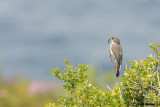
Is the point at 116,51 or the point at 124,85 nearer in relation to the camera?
the point at 124,85

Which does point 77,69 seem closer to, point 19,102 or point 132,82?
point 132,82

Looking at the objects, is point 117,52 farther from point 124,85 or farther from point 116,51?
point 124,85

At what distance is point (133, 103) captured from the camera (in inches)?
196

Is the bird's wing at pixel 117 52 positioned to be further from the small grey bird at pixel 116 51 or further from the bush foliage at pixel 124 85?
the bush foliage at pixel 124 85

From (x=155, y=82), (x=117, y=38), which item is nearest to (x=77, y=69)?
(x=155, y=82)

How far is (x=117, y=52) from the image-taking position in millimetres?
7172

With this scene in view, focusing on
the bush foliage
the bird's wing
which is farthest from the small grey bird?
the bush foliage

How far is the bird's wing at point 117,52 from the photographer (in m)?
6.98

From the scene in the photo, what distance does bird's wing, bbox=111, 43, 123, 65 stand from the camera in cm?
698

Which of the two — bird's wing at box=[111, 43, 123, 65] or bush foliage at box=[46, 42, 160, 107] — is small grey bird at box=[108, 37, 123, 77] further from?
bush foliage at box=[46, 42, 160, 107]

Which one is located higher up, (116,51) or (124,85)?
(116,51)

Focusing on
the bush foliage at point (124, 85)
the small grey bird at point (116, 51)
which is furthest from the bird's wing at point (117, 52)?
the bush foliage at point (124, 85)

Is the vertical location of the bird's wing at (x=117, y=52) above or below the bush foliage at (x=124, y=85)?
above

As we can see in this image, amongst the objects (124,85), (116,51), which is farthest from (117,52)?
(124,85)
